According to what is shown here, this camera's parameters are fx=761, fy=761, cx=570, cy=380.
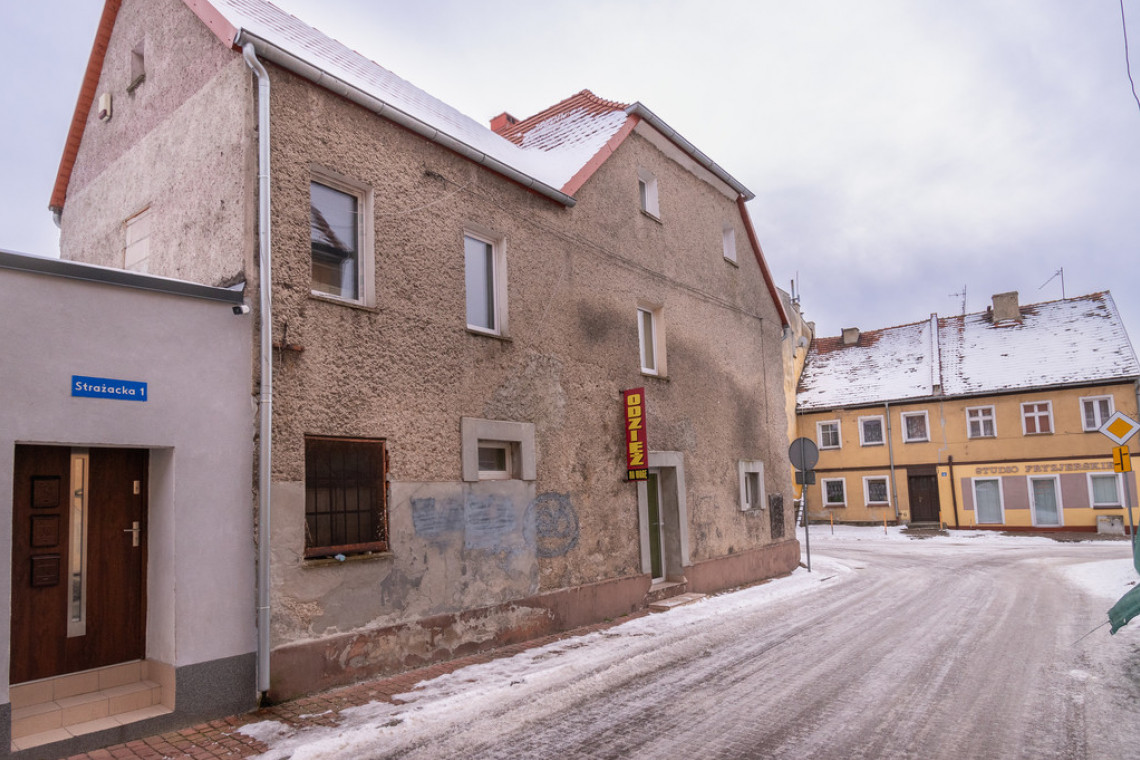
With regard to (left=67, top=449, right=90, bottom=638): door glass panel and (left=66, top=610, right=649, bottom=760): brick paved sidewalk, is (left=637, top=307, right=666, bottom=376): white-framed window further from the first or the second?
(left=67, top=449, right=90, bottom=638): door glass panel

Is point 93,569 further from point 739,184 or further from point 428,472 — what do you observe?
point 739,184

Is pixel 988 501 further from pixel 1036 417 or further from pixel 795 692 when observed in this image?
pixel 795 692

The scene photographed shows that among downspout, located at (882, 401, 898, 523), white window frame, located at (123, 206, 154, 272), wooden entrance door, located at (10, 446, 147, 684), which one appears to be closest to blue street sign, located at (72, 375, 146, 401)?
wooden entrance door, located at (10, 446, 147, 684)

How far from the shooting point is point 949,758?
16.6 ft

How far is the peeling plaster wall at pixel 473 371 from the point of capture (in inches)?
287

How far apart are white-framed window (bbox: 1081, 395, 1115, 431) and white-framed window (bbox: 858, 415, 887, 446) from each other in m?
7.20

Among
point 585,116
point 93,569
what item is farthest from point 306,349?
point 585,116

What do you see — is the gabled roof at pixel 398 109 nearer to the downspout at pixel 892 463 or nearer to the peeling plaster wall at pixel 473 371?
the peeling plaster wall at pixel 473 371

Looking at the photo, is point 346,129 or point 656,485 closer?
point 346,129

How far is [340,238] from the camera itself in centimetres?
799

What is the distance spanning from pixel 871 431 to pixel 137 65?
30728 millimetres

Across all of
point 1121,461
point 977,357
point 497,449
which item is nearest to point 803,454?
point 1121,461

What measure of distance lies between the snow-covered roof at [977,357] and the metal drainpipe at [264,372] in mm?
30395

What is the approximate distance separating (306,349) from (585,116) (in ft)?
31.3
